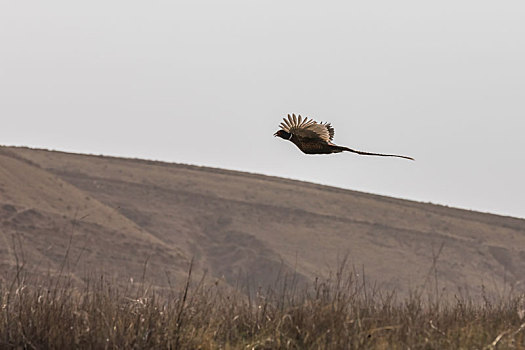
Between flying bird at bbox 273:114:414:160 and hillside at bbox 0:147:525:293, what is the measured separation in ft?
56.6

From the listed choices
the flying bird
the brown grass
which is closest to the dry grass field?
the brown grass

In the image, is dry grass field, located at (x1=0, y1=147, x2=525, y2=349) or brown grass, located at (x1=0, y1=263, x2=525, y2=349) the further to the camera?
dry grass field, located at (x1=0, y1=147, x2=525, y2=349)

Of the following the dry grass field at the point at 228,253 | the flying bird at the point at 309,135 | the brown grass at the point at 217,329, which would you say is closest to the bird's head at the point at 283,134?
the flying bird at the point at 309,135

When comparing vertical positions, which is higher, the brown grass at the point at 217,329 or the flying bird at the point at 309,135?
the flying bird at the point at 309,135

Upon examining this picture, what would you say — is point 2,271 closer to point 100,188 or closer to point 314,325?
point 100,188

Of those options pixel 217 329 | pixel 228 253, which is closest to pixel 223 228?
pixel 228 253

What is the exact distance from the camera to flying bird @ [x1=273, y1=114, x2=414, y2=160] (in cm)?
564

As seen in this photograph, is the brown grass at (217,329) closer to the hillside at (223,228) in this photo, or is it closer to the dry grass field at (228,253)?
the dry grass field at (228,253)

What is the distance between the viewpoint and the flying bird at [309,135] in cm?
564

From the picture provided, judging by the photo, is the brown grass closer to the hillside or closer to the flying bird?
the flying bird

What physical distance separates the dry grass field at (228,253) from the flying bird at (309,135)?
145 cm

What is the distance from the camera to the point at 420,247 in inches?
1426

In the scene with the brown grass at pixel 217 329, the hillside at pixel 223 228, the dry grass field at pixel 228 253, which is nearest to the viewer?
the brown grass at pixel 217 329

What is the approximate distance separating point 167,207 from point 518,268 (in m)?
14.6
